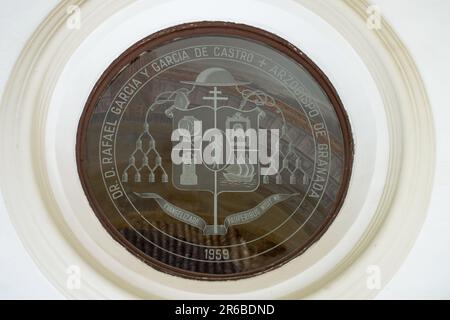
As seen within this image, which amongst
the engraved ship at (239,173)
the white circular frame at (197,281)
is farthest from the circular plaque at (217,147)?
the white circular frame at (197,281)

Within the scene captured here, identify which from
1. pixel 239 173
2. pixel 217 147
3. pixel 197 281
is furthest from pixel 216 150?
pixel 197 281

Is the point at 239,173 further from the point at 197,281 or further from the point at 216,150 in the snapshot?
the point at 197,281

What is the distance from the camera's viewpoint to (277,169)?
4723 millimetres

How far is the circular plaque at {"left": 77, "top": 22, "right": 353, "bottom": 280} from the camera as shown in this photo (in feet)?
15.3

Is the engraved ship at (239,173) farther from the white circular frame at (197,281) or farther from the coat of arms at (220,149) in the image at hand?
the white circular frame at (197,281)

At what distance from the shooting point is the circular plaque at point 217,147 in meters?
4.67

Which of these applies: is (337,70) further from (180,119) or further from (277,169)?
(180,119)

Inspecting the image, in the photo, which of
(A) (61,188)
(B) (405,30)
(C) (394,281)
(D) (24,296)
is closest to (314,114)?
(B) (405,30)

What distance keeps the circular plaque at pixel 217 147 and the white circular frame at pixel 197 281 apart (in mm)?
110

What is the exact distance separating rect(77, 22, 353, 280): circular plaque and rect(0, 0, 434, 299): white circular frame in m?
0.11

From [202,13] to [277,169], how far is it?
1.01 m

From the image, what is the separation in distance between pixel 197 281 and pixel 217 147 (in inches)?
31.0

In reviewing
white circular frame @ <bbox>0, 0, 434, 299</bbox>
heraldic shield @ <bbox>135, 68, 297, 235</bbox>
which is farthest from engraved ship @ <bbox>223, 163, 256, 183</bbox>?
white circular frame @ <bbox>0, 0, 434, 299</bbox>

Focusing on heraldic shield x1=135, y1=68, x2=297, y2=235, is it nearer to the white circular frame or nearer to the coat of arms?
the coat of arms
